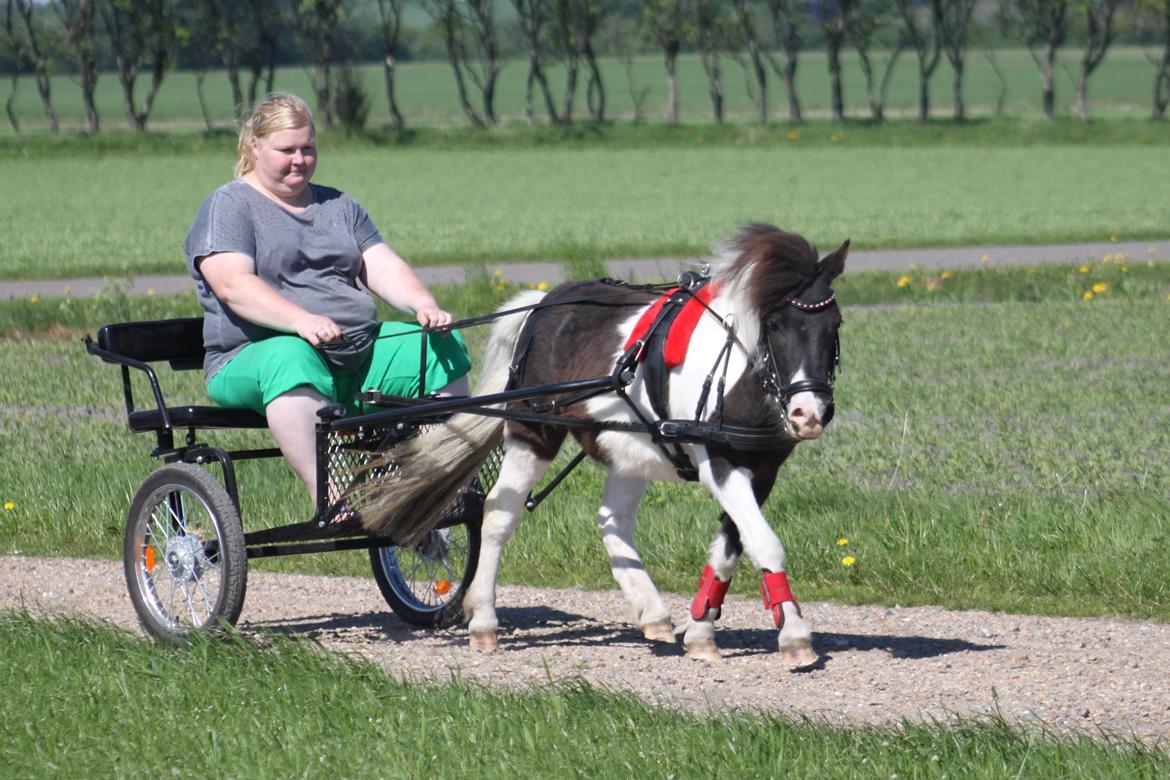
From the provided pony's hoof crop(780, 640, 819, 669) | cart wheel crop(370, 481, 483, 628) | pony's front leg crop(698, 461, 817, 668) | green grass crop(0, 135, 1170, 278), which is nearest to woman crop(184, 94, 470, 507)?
cart wheel crop(370, 481, 483, 628)

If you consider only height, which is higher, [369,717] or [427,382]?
[427,382]

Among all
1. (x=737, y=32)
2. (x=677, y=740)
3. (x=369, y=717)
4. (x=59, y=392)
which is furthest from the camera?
(x=737, y=32)

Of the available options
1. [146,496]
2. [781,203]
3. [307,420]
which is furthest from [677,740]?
[781,203]

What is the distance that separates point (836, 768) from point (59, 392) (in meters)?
10.4

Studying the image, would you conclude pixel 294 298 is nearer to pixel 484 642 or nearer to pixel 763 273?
pixel 484 642

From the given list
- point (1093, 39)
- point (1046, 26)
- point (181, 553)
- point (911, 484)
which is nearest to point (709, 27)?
point (1046, 26)

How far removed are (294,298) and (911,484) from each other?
A: 12.9 feet

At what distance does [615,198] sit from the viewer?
39156mm

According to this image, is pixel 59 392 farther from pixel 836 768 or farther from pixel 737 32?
pixel 737 32

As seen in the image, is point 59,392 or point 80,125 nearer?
point 59,392

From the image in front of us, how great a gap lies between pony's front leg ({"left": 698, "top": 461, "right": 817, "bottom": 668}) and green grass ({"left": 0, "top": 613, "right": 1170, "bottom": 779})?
28.5 inches

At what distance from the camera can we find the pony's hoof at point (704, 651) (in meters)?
6.31

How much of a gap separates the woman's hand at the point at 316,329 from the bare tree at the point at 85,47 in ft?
199

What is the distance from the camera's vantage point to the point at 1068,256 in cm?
2428
